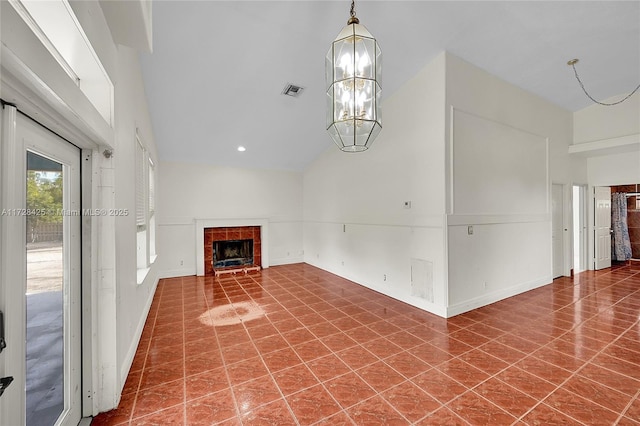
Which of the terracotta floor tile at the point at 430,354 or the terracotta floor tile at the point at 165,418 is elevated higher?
the terracotta floor tile at the point at 165,418

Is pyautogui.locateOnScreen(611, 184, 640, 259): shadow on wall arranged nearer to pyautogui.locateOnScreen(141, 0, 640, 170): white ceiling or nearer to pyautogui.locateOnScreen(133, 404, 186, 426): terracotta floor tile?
pyautogui.locateOnScreen(141, 0, 640, 170): white ceiling

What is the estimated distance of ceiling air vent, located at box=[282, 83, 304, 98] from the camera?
155 inches

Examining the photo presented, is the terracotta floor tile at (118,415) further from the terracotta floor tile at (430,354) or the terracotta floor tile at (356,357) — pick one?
the terracotta floor tile at (430,354)

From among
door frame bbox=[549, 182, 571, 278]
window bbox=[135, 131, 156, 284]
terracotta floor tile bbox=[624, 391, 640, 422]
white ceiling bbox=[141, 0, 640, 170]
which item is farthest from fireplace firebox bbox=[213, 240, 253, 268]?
door frame bbox=[549, 182, 571, 278]

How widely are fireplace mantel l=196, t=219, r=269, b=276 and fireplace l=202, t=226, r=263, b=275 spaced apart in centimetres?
6

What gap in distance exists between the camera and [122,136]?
223cm

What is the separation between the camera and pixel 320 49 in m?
3.36

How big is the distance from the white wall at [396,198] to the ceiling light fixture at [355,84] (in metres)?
1.97

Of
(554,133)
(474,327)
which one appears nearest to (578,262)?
(554,133)

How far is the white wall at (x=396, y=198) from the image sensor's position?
3699mm

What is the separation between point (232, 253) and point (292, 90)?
14.2ft

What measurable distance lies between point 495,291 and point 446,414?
117 inches

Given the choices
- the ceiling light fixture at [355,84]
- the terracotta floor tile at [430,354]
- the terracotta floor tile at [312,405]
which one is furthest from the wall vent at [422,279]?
the ceiling light fixture at [355,84]

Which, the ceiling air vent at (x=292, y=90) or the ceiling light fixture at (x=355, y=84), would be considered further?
the ceiling air vent at (x=292, y=90)
